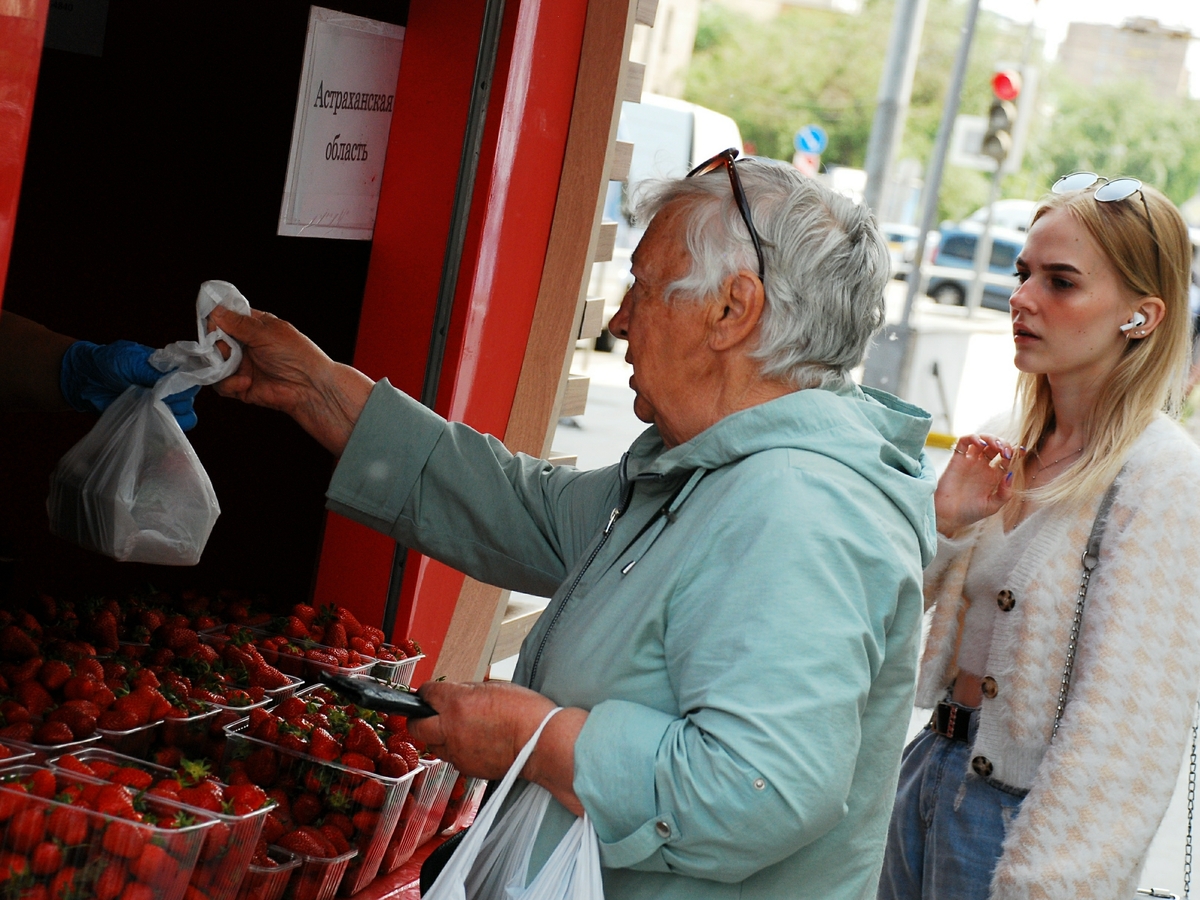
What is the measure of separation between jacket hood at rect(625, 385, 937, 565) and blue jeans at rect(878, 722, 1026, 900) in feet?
2.83

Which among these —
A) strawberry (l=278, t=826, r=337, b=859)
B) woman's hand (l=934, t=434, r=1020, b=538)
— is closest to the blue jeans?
woman's hand (l=934, t=434, r=1020, b=538)

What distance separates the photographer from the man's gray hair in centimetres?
Answer: 160

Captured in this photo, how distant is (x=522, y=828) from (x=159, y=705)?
2.22ft

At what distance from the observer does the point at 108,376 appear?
2.09 m

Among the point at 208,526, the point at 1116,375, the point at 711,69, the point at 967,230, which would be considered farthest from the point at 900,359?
the point at 711,69

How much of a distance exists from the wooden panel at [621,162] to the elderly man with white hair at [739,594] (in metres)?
1.07

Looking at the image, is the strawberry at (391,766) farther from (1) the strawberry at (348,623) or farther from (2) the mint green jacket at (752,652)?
(1) the strawberry at (348,623)

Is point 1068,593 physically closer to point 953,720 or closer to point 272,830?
point 953,720

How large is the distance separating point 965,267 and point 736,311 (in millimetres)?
28844

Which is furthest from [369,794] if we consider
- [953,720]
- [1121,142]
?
[1121,142]

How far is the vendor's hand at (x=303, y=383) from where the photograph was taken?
212 centimetres

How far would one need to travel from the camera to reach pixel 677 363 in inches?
66.1

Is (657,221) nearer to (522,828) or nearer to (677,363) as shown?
(677,363)

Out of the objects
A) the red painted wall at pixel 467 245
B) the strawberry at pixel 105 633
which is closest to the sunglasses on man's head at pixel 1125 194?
the red painted wall at pixel 467 245
